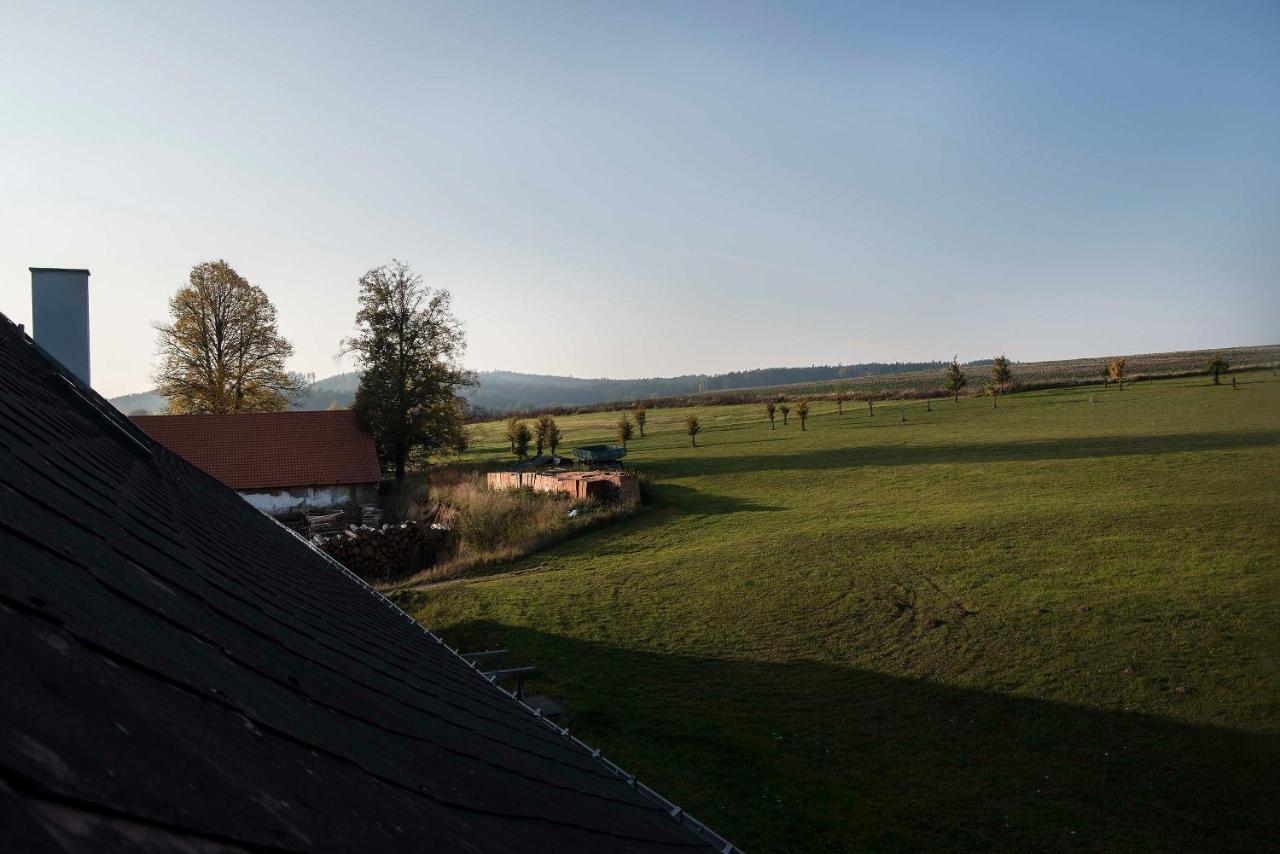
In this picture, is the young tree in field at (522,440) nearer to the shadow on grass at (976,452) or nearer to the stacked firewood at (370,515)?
the shadow on grass at (976,452)

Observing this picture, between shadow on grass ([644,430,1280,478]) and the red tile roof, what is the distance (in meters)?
14.1

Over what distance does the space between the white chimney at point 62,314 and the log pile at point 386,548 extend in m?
12.2

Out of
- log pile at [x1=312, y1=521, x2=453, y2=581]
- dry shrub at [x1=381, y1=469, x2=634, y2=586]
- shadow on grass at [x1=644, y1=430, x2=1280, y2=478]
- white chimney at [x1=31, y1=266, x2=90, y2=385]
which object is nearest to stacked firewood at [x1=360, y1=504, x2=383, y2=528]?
dry shrub at [x1=381, y1=469, x2=634, y2=586]

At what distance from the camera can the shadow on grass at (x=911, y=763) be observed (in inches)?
345

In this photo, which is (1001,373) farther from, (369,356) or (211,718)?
(211,718)

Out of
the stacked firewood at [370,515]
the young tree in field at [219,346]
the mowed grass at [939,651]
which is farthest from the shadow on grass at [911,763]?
the young tree in field at [219,346]

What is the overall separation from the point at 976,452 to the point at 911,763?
28.9 m

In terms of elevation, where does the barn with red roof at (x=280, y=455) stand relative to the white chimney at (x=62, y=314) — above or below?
below

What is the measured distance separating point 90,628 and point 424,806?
2.58 ft

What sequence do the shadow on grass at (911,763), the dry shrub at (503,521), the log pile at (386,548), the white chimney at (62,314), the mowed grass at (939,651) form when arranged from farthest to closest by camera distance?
the dry shrub at (503,521) < the log pile at (386,548) < the white chimney at (62,314) < the mowed grass at (939,651) < the shadow on grass at (911,763)

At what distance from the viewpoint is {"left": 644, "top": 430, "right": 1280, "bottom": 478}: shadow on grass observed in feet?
106

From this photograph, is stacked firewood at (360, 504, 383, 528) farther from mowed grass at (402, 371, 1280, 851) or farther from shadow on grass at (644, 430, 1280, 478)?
shadow on grass at (644, 430, 1280, 478)

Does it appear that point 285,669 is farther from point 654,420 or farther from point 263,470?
point 654,420

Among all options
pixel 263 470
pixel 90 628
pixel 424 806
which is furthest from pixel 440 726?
pixel 263 470
